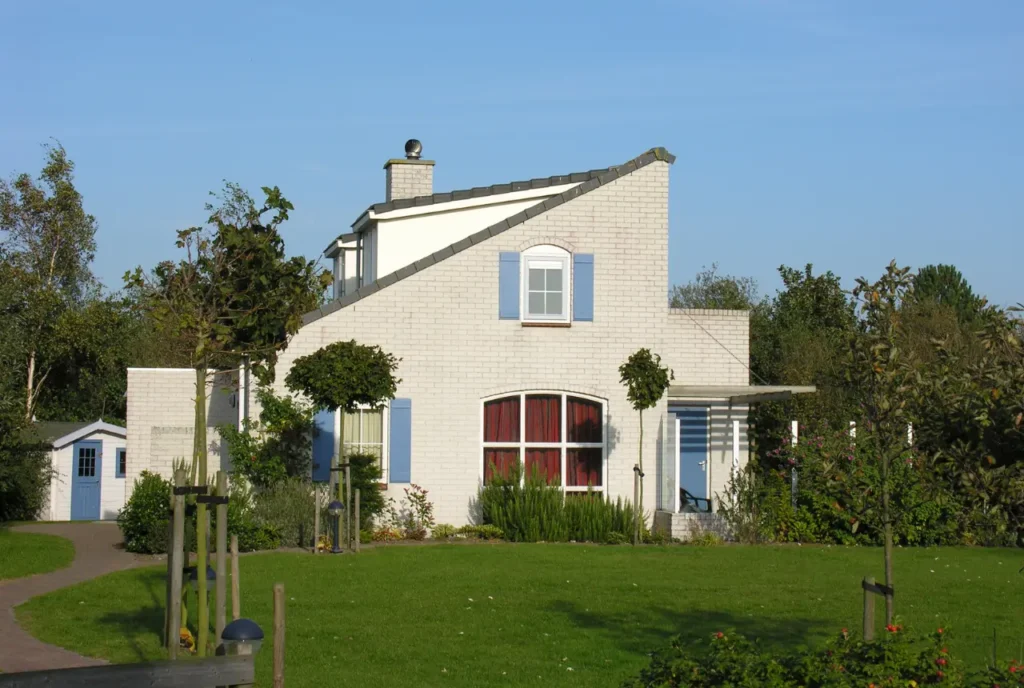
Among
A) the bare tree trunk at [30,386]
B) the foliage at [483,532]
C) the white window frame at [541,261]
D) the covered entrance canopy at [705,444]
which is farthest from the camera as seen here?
the bare tree trunk at [30,386]

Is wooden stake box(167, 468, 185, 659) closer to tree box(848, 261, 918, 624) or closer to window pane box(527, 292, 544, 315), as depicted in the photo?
tree box(848, 261, 918, 624)

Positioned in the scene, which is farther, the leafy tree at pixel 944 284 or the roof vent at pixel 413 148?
the leafy tree at pixel 944 284

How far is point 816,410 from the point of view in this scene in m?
26.5

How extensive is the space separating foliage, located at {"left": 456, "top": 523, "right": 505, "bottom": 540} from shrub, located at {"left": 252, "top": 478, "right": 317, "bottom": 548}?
2.79m

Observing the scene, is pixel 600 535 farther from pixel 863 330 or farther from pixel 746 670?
pixel 746 670

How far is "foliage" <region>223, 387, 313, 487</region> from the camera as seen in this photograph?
1952 centimetres

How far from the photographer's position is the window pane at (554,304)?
2133 centimetres

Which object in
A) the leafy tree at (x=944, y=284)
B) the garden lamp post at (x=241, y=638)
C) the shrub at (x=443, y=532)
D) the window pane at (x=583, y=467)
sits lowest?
the shrub at (x=443, y=532)

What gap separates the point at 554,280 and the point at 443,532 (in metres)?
4.74

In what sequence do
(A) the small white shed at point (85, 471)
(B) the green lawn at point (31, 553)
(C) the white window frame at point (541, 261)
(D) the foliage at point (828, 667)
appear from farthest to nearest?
1. (A) the small white shed at point (85, 471)
2. (C) the white window frame at point (541, 261)
3. (B) the green lawn at point (31, 553)
4. (D) the foliage at point (828, 667)

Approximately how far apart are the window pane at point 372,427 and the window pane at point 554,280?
144 inches

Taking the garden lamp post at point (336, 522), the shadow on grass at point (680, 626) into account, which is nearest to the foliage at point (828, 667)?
the shadow on grass at point (680, 626)

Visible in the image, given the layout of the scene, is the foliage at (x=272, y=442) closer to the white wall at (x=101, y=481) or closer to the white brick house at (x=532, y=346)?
the white brick house at (x=532, y=346)

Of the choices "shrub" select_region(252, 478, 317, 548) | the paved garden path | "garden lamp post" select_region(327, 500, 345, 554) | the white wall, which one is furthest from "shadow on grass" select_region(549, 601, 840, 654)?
the white wall
